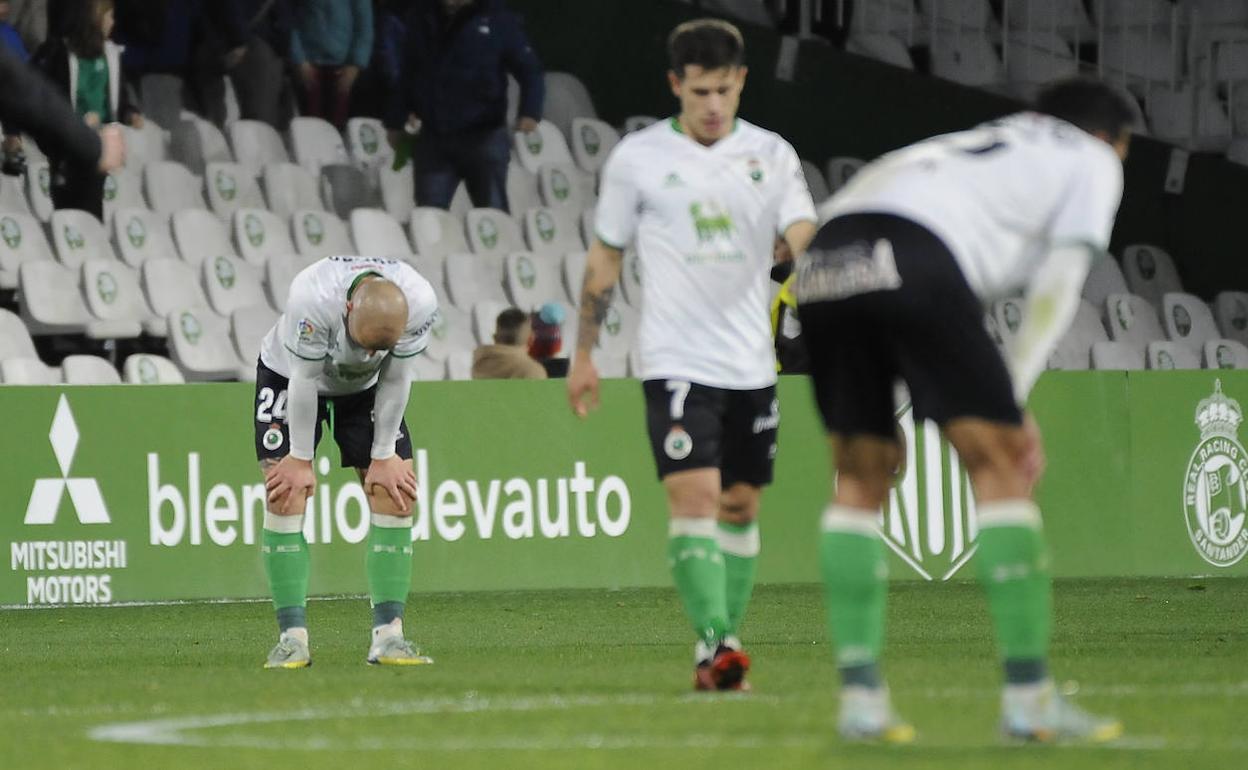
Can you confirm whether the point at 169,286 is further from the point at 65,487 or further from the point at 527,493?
the point at 527,493

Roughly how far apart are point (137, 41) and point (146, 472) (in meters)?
5.82

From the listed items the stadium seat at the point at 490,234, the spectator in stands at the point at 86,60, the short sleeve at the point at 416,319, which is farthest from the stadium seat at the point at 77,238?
the short sleeve at the point at 416,319

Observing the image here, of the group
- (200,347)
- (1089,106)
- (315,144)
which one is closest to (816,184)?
(315,144)

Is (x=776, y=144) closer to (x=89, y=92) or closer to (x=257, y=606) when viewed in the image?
(x=257, y=606)

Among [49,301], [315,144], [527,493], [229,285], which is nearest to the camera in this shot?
[527,493]

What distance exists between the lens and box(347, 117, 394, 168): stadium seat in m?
19.0

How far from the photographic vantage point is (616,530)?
14.4 metres

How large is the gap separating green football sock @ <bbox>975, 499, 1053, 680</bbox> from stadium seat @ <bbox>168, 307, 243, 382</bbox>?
1094cm

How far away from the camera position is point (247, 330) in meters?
16.5

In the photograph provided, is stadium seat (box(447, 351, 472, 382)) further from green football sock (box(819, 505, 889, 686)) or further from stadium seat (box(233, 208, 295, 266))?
green football sock (box(819, 505, 889, 686))

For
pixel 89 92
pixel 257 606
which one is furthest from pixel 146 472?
pixel 89 92

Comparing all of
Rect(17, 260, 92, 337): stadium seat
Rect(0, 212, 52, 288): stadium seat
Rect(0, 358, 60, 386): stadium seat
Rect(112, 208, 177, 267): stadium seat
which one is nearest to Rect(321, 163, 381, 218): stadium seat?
Rect(112, 208, 177, 267): stadium seat

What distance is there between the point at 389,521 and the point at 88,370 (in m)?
6.54

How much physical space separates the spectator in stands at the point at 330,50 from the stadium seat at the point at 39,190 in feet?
7.82
